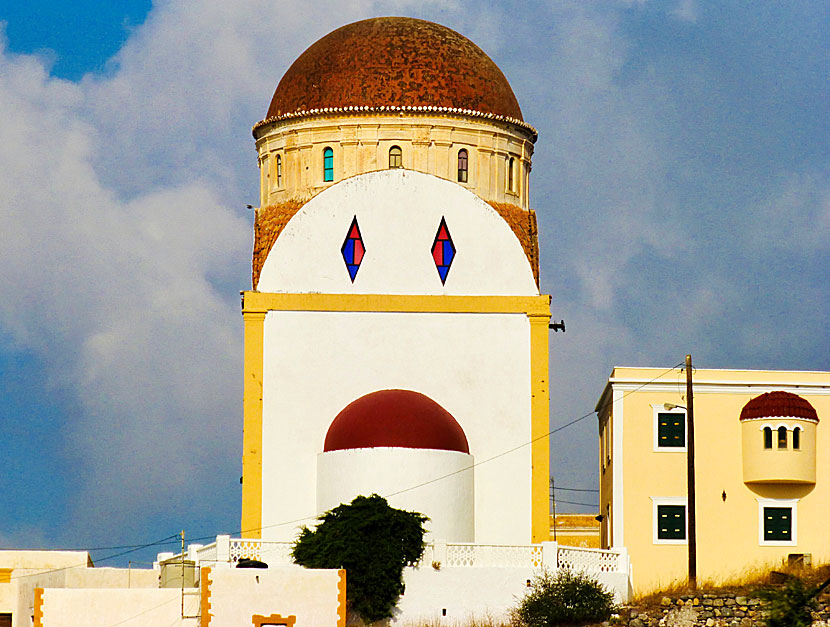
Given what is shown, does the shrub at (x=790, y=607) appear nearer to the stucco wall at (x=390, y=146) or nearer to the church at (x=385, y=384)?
the church at (x=385, y=384)

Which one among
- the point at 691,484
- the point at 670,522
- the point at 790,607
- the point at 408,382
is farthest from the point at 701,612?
the point at 408,382

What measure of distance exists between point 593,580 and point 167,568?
946cm

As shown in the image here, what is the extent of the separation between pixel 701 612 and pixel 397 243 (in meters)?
12.7

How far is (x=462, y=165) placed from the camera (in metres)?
50.3

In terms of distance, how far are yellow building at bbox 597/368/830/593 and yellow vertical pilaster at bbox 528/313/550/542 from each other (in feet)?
5.30

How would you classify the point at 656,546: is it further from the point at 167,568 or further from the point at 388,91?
the point at 388,91

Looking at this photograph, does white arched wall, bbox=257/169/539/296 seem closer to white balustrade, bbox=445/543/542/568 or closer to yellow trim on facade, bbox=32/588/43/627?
white balustrade, bbox=445/543/542/568

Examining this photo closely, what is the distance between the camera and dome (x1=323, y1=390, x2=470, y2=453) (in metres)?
41.7

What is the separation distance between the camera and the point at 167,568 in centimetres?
4075

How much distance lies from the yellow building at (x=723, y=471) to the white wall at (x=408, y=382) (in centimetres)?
243

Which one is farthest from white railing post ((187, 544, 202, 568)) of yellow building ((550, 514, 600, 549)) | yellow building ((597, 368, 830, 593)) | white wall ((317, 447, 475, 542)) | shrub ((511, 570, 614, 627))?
yellow building ((550, 514, 600, 549))

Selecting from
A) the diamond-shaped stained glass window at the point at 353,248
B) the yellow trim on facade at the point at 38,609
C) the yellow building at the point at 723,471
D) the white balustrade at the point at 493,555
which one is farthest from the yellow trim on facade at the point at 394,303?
the yellow trim on facade at the point at 38,609

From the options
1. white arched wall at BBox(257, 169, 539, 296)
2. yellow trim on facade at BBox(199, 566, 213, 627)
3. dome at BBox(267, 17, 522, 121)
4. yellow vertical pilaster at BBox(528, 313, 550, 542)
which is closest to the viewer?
yellow trim on facade at BBox(199, 566, 213, 627)

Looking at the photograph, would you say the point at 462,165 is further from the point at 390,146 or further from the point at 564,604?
the point at 564,604
